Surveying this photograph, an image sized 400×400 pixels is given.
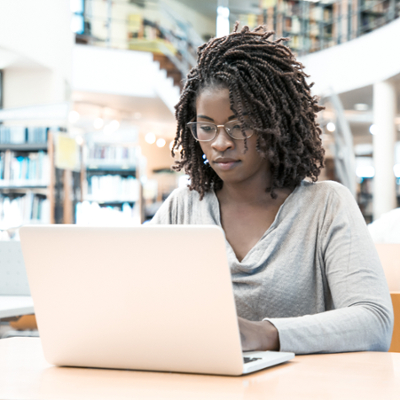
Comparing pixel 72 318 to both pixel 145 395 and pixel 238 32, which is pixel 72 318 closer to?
pixel 145 395

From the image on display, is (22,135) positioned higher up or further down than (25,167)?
higher up

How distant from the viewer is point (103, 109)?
10258 mm

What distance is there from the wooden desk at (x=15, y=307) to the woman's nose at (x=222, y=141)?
974 mm

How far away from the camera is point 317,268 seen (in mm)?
1089

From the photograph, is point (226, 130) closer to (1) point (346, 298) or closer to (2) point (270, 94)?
(2) point (270, 94)

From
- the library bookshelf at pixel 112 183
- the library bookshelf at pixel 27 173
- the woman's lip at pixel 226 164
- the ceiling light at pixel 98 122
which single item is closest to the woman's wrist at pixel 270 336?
the woman's lip at pixel 226 164

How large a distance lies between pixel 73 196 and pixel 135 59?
413cm

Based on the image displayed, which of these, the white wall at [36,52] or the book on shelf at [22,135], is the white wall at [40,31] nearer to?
the white wall at [36,52]

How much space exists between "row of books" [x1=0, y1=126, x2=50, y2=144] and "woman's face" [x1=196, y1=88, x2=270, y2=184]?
4468 mm

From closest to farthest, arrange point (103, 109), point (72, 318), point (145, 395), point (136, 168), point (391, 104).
Result: point (145, 395), point (72, 318), point (136, 168), point (391, 104), point (103, 109)

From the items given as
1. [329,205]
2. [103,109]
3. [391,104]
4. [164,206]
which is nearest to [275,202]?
[329,205]

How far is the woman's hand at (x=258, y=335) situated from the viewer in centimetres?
78

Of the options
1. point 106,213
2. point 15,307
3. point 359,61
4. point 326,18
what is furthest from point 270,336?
point 326,18

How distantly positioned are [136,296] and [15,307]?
1.15 metres
